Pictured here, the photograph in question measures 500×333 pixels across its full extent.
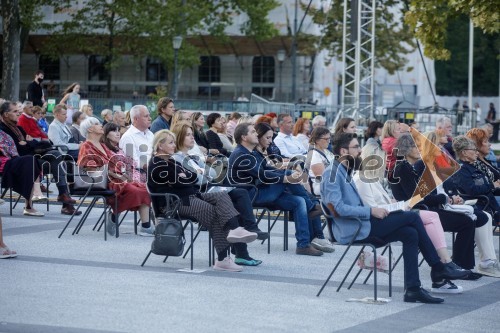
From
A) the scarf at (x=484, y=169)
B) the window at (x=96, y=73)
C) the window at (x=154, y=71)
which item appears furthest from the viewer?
the window at (x=154, y=71)

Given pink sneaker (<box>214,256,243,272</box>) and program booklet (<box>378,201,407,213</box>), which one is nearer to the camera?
program booklet (<box>378,201,407,213</box>)

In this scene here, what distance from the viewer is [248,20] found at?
55094mm

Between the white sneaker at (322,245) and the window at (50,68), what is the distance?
166 ft

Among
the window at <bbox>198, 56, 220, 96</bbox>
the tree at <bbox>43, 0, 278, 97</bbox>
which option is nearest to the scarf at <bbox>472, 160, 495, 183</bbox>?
the tree at <bbox>43, 0, 278, 97</bbox>

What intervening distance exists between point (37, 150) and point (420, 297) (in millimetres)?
8161

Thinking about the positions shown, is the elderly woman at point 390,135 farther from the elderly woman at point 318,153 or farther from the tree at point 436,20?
the tree at point 436,20

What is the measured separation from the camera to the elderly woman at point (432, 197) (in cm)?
1141

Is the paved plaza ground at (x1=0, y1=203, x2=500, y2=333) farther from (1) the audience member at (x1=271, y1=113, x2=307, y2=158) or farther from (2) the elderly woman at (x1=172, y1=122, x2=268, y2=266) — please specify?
(1) the audience member at (x1=271, y1=113, x2=307, y2=158)

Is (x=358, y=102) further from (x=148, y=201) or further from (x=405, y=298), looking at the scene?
(x=405, y=298)

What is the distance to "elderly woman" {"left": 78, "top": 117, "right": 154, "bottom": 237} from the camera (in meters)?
14.0

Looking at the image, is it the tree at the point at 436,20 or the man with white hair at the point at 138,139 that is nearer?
the man with white hair at the point at 138,139

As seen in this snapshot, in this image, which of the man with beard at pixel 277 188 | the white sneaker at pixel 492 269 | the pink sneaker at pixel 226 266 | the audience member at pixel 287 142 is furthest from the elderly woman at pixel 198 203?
the audience member at pixel 287 142

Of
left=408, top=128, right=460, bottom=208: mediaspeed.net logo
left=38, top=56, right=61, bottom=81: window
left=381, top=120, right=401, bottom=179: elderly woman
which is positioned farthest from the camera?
left=38, top=56, right=61, bottom=81: window

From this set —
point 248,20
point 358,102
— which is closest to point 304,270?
point 358,102
